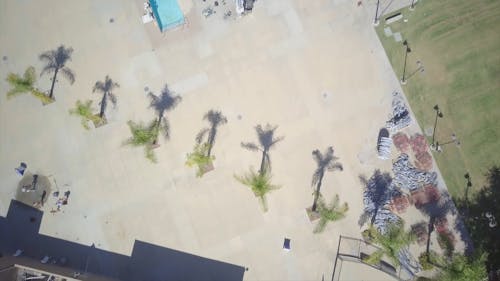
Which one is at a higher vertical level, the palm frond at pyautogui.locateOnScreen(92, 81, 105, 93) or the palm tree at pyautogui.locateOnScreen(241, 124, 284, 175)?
the palm frond at pyautogui.locateOnScreen(92, 81, 105, 93)

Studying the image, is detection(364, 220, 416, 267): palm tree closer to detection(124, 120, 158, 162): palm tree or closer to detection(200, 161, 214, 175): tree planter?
detection(200, 161, 214, 175): tree planter

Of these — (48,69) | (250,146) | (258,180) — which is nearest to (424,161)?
(258,180)

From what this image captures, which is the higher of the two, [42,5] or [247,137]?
[42,5]

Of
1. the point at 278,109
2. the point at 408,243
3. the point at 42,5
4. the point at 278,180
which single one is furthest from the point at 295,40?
the point at 42,5

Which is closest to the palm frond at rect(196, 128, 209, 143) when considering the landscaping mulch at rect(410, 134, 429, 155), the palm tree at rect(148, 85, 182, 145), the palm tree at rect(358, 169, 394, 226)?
the palm tree at rect(148, 85, 182, 145)

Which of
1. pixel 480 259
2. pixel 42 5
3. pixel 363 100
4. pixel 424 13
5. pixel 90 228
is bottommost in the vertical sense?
pixel 90 228

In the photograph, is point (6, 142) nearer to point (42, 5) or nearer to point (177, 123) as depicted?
point (42, 5)
